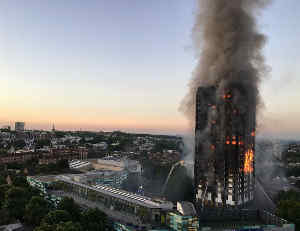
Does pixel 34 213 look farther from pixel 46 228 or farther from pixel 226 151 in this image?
pixel 226 151

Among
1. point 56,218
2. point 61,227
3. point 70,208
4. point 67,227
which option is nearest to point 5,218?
point 70,208

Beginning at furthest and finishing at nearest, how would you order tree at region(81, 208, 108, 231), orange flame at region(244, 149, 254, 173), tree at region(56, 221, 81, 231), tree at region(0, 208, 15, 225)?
orange flame at region(244, 149, 254, 173)
tree at region(0, 208, 15, 225)
tree at region(81, 208, 108, 231)
tree at region(56, 221, 81, 231)

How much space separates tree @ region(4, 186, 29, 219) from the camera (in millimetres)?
36312

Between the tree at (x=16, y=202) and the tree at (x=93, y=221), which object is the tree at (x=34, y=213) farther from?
the tree at (x=93, y=221)

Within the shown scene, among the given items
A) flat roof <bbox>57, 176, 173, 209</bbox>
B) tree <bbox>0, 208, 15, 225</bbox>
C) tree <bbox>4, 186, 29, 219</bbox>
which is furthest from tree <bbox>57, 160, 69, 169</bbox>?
tree <bbox>0, 208, 15, 225</bbox>

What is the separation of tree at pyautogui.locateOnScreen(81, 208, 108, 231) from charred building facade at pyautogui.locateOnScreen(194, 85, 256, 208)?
16629 millimetres

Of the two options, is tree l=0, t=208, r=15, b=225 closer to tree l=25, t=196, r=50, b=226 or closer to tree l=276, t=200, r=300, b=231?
tree l=25, t=196, r=50, b=226

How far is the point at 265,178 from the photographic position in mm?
66938

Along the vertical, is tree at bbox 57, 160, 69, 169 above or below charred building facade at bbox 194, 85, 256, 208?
below

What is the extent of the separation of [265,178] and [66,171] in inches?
1817

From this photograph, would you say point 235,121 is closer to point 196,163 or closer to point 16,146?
point 196,163

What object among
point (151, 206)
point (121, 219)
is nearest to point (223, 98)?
point (151, 206)

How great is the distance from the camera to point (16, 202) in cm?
3722

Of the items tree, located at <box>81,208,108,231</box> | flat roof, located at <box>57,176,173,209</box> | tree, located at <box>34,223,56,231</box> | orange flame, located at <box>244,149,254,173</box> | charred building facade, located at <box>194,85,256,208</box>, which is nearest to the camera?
tree, located at <box>34,223,56,231</box>
